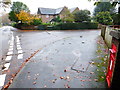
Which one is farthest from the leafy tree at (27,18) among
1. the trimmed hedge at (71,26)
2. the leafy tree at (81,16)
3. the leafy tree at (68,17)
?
the leafy tree at (81,16)

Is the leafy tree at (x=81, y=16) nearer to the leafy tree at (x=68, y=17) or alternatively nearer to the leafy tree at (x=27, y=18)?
the leafy tree at (x=68, y=17)

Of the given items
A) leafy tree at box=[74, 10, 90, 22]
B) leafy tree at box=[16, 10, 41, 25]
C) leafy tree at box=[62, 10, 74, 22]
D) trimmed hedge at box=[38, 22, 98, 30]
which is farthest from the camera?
leafy tree at box=[62, 10, 74, 22]

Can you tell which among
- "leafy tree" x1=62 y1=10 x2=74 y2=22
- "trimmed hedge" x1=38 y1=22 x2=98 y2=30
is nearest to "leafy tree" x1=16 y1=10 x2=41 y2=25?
"trimmed hedge" x1=38 y1=22 x2=98 y2=30

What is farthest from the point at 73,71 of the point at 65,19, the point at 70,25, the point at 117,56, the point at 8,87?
the point at 65,19

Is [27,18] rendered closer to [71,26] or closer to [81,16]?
[71,26]

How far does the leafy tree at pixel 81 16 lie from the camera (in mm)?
20719

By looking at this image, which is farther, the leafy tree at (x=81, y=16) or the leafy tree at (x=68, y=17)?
the leafy tree at (x=68, y=17)

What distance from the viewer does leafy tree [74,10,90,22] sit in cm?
2072

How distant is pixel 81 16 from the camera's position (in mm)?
20938

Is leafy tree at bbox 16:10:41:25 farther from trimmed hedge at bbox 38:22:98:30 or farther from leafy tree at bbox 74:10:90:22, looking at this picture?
leafy tree at bbox 74:10:90:22

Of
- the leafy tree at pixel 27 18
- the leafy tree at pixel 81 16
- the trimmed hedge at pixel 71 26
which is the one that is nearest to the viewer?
the leafy tree at pixel 27 18

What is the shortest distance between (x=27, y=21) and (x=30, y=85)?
64.3ft

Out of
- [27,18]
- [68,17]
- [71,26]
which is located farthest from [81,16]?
[27,18]

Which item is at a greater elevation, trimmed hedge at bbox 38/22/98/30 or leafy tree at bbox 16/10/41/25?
leafy tree at bbox 16/10/41/25
